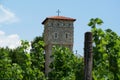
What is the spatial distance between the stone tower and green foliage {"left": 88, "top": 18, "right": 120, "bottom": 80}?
50030 millimetres

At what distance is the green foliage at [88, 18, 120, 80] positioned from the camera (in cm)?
1691

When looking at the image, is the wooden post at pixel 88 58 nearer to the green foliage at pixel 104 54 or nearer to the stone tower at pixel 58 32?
the green foliage at pixel 104 54

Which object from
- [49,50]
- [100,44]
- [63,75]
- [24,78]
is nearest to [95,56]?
[100,44]

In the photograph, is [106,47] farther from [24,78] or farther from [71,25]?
[71,25]

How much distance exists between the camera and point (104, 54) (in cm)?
1689

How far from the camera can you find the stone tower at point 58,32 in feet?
224

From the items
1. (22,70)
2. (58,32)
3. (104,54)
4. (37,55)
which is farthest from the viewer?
(58,32)

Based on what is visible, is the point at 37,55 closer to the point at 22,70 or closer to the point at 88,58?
the point at 22,70

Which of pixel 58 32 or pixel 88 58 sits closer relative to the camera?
pixel 88 58

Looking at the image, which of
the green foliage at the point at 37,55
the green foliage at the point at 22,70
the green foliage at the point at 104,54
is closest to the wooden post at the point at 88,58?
the green foliage at the point at 104,54

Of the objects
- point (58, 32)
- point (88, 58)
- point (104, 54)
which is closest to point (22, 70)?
point (104, 54)

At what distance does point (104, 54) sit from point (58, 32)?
52.4 meters

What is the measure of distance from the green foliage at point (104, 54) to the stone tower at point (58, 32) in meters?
50.0

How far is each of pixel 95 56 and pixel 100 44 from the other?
60cm
